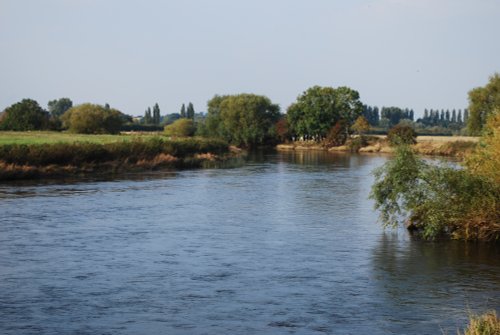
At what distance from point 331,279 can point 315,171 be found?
141 ft

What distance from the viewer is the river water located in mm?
16859

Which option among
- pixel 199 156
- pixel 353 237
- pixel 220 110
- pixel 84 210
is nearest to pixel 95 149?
pixel 199 156

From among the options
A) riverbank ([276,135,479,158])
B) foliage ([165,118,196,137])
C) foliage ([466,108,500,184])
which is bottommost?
riverbank ([276,135,479,158])

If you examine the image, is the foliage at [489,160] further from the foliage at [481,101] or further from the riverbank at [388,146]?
the foliage at [481,101]

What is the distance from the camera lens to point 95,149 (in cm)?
5919

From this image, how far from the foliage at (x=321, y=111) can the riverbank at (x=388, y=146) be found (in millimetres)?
3024

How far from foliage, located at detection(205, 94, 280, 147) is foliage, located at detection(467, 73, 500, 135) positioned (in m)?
39.8

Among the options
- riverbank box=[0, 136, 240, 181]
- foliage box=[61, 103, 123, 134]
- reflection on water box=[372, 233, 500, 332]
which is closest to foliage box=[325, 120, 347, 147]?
foliage box=[61, 103, 123, 134]

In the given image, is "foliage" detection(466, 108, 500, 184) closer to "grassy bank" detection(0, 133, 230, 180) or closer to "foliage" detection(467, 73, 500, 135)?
"grassy bank" detection(0, 133, 230, 180)

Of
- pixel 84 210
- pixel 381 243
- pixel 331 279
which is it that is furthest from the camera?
pixel 84 210

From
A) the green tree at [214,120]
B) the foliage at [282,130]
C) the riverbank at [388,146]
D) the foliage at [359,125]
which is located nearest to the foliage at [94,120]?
the green tree at [214,120]

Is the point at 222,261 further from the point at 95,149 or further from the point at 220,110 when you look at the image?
the point at 220,110

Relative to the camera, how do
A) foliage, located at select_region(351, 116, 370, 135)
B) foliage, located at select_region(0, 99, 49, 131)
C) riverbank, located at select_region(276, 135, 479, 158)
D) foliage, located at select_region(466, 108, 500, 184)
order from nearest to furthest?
1. foliage, located at select_region(466, 108, 500, 184)
2. riverbank, located at select_region(276, 135, 479, 158)
3. foliage, located at select_region(0, 99, 49, 131)
4. foliage, located at select_region(351, 116, 370, 135)

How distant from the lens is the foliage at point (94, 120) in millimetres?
105000
